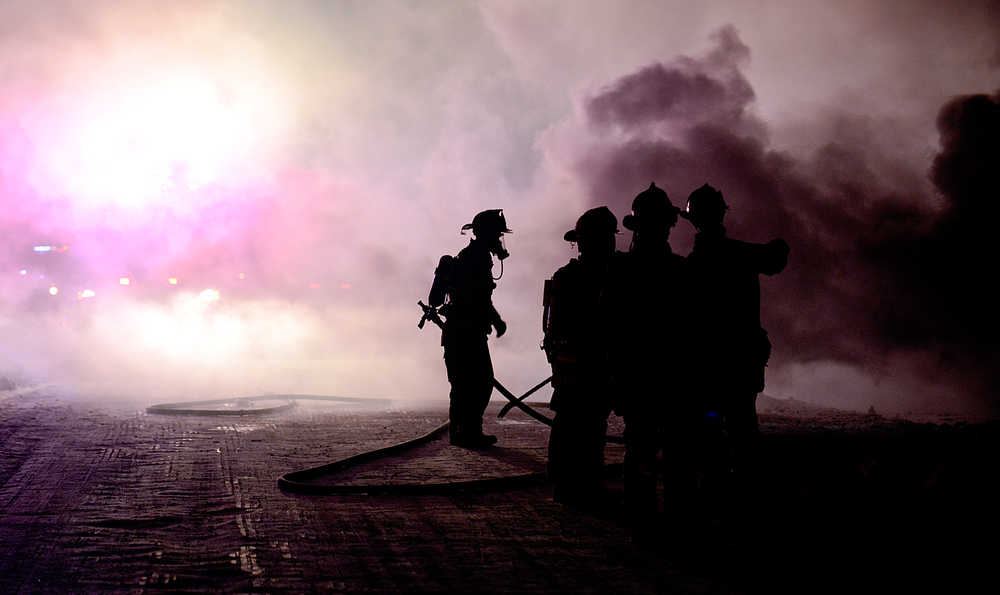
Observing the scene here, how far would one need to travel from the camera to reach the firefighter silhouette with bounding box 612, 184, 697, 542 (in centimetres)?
438

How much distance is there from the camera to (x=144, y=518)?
15.1ft

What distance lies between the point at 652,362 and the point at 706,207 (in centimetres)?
116

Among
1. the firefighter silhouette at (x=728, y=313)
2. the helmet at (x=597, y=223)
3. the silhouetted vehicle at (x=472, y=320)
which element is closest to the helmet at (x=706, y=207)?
the firefighter silhouette at (x=728, y=313)

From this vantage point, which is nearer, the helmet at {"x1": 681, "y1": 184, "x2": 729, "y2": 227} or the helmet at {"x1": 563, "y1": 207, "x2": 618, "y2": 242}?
the helmet at {"x1": 681, "y1": 184, "x2": 729, "y2": 227}

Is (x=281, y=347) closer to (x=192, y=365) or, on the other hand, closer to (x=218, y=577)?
(x=192, y=365)

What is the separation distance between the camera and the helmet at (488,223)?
834cm

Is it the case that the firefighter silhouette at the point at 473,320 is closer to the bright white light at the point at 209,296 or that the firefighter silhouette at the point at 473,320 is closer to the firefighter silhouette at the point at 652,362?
the firefighter silhouette at the point at 652,362

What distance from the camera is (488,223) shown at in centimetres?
836

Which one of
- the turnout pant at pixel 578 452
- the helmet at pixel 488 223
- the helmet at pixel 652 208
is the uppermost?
the helmet at pixel 488 223

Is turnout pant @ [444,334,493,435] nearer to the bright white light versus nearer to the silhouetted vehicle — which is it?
the silhouetted vehicle

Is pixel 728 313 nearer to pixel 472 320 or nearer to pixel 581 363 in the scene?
pixel 581 363

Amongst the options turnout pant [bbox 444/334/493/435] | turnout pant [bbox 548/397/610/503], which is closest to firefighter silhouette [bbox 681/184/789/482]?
turnout pant [bbox 548/397/610/503]

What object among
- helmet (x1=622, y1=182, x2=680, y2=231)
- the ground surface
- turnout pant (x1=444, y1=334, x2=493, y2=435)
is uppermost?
helmet (x1=622, y1=182, x2=680, y2=231)

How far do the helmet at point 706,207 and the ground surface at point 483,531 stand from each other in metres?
1.96
